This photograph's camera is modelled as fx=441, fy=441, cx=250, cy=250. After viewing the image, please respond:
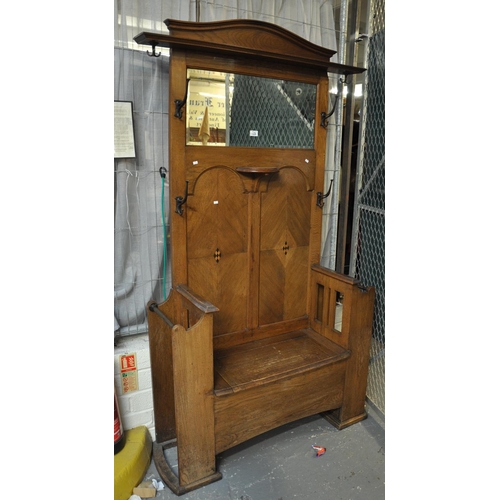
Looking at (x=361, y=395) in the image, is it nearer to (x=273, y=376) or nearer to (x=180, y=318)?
(x=273, y=376)

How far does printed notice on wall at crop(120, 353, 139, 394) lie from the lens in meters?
2.03

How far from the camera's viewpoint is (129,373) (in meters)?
2.05

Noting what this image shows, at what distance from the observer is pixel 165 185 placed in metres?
2.04

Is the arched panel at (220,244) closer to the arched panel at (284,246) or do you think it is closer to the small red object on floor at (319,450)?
the arched panel at (284,246)

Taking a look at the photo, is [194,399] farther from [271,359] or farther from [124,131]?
[124,131]

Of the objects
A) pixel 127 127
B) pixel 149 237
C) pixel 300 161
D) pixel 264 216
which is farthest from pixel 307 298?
pixel 127 127

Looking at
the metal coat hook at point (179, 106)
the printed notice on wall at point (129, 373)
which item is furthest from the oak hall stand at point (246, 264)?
the printed notice on wall at point (129, 373)

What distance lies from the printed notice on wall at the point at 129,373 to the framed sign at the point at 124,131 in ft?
3.00

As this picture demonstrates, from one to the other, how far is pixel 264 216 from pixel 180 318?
2.10 ft

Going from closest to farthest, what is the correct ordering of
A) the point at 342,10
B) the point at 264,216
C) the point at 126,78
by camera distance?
the point at 126,78
the point at 264,216
the point at 342,10

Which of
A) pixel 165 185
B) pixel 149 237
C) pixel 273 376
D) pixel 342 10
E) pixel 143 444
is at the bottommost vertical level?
pixel 143 444

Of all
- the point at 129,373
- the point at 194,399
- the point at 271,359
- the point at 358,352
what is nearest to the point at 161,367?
the point at 129,373

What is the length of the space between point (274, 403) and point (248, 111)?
1346 mm

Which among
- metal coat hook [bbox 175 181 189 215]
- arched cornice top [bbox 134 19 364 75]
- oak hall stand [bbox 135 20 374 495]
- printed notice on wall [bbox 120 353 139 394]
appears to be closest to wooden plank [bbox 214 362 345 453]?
oak hall stand [bbox 135 20 374 495]
